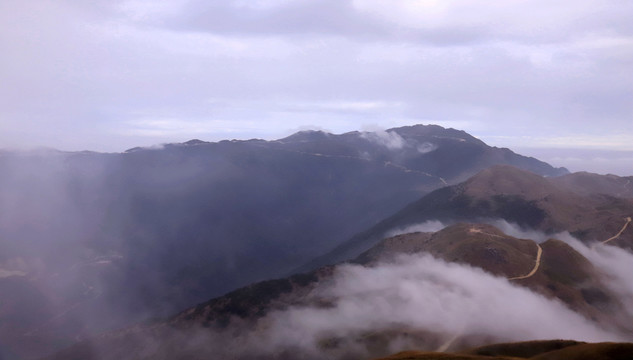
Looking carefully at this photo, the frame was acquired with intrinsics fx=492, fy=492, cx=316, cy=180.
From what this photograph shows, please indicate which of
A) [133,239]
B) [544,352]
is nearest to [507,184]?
[544,352]

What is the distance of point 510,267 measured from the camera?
260ft

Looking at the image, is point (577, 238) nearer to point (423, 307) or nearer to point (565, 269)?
point (565, 269)

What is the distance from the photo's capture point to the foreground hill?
6444 cm

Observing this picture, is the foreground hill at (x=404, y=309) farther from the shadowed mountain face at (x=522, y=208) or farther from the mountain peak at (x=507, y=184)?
the mountain peak at (x=507, y=184)

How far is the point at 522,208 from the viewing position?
11931 centimetres

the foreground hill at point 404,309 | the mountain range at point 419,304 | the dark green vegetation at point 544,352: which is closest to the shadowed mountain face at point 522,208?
the mountain range at point 419,304

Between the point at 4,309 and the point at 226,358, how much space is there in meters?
80.9

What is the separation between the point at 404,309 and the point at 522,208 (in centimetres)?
6179

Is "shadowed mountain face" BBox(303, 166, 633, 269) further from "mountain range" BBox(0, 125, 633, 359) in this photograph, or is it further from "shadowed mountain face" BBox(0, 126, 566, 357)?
"shadowed mountain face" BBox(0, 126, 566, 357)

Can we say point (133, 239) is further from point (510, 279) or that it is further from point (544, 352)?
point (544, 352)

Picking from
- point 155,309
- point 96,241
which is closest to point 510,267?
point 155,309

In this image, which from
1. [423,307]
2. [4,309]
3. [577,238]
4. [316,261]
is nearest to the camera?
[423,307]

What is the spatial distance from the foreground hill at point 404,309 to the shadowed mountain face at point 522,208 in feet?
78.8

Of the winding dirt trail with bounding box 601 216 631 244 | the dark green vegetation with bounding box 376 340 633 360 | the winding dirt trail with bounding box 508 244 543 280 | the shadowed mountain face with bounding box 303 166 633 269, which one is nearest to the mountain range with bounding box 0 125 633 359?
the shadowed mountain face with bounding box 303 166 633 269
